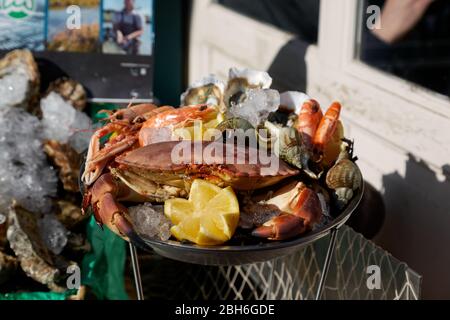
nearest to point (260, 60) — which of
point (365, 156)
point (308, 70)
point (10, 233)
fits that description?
point (308, 70)

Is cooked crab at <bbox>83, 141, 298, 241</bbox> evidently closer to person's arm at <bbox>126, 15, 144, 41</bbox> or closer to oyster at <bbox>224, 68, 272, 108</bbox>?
oyster at <bbox>224, 68, 272, 108</bbox>

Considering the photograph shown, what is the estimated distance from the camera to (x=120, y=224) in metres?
1.18

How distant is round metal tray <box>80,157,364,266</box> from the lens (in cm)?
116

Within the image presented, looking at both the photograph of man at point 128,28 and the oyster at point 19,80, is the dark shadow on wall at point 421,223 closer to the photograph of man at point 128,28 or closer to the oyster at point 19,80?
the photograph of man at point 128,28

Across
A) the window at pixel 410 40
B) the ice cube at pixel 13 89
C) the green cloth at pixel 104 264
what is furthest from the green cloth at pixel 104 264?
the window at pixel 410 40

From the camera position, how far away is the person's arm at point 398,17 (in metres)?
2.57

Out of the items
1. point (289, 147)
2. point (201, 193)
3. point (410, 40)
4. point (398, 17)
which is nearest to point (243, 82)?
point (289, 147)

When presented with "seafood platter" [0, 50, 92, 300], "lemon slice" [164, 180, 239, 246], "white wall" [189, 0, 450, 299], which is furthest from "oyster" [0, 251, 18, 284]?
"white wall" [189, 0, 450, 299]

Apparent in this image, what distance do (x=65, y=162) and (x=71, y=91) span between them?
13.4 inches

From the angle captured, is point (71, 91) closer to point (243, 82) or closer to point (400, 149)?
point (243, 82)

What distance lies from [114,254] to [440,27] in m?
2.20

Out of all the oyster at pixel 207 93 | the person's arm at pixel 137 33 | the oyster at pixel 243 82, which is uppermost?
the person's arm at pixel 137 33

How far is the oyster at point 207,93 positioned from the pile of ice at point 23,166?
511mm
